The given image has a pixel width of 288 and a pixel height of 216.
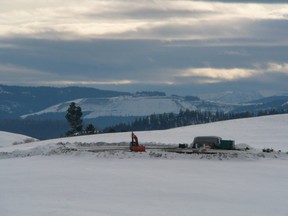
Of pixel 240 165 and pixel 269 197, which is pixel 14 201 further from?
pixel 240 165

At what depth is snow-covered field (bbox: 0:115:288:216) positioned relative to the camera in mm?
17812

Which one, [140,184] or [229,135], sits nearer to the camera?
[140,184]

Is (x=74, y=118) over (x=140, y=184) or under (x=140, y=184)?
over

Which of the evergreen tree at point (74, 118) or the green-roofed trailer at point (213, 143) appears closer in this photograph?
the green-roofed trailer at point (213, 143)

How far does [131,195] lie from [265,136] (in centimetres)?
3839

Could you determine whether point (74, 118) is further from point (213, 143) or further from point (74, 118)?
point (213, 143)

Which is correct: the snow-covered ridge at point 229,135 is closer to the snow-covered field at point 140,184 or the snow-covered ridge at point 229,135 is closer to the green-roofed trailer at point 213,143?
the green-roofed trailer at point 213,143

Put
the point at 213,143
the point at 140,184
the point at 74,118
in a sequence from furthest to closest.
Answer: the point at 74,118, the point at 213,143, the point at 140,184

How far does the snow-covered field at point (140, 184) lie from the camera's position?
17812mm

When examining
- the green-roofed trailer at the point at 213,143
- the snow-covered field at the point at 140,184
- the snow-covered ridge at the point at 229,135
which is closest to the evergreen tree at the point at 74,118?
the snow-covered ridge at the point at 229,135

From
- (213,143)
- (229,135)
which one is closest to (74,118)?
(229,135)

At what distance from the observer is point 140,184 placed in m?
22.2

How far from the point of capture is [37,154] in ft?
118

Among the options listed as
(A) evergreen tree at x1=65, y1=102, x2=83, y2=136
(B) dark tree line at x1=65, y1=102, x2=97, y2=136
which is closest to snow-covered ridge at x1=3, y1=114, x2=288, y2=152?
(B) dark tree line at x1=65, y1=102, x2=97, y2=136
